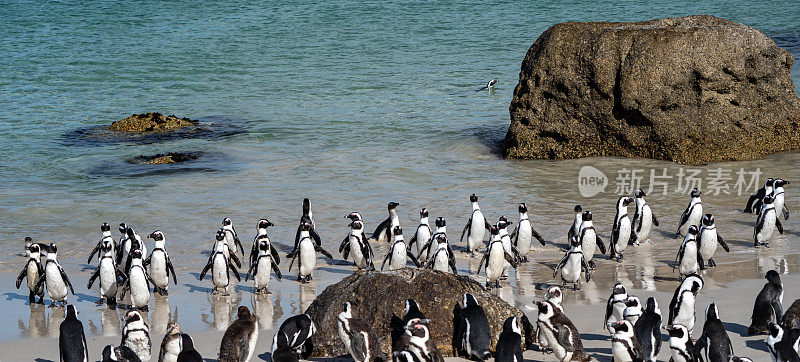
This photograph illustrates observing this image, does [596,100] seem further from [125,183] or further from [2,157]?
[2,157]

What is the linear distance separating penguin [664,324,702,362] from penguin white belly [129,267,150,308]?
16.1 feet

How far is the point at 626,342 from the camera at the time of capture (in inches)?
254

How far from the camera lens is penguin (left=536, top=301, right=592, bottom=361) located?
6.71 m

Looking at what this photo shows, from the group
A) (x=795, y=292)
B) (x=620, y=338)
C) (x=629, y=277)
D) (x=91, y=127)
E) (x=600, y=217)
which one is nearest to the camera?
(x=620, y=338)

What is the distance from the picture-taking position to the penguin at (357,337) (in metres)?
6.55

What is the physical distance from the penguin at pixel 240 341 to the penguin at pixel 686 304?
3.49 m

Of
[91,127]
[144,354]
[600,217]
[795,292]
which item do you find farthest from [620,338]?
[91,127]

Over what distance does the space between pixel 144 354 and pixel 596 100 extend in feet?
34.1

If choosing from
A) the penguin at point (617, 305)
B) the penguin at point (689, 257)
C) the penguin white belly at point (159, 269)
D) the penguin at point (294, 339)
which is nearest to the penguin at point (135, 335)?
the penguin at point (294, 339)

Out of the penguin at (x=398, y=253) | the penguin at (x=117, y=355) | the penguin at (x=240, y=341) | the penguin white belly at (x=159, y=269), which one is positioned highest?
the penguin at (x=117, y=355)

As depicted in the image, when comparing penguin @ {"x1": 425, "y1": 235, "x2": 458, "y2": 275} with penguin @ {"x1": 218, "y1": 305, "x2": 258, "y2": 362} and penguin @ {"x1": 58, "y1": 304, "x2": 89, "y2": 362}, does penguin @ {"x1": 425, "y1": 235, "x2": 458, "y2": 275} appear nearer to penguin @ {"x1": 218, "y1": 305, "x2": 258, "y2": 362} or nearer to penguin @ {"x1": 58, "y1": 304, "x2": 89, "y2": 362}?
penguin @ {"x1": 218, "y1": 305, "x2": 258, "y2": 362}

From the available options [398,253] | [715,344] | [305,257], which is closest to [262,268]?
[305,257]

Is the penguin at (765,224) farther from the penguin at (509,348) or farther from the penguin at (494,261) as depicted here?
the penguin at (509,348)

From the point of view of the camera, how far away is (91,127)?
20828 millimetres
